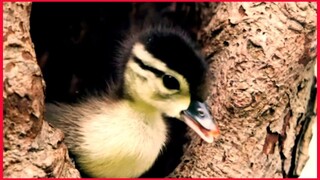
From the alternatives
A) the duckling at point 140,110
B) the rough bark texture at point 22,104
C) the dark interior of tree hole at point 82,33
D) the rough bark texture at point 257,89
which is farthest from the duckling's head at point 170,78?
the dark interior of tree hole at point 82,33

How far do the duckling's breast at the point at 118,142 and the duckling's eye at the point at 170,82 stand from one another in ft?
0.45

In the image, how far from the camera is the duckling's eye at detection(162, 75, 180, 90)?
1797mm

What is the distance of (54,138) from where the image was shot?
5.57 feet

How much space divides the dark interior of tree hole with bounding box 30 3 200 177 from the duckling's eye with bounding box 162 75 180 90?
1.72 ft

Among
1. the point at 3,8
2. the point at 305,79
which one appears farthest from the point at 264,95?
the point at 3,8

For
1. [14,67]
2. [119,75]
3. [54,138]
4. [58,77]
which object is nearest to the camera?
[14,67]

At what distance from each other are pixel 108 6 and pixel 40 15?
249mm

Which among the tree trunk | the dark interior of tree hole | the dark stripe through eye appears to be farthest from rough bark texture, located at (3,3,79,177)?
the dark interior of tree hole

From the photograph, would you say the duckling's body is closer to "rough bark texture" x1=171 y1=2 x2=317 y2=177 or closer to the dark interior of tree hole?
"rough bark texture" x1=171 y1=2 x2=317 y2=177

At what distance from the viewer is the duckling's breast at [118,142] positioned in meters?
1.86

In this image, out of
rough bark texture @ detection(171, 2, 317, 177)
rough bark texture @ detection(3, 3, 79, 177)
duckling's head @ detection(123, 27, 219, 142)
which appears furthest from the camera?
rough bark texture @ detection(171, 2, 317, 177)

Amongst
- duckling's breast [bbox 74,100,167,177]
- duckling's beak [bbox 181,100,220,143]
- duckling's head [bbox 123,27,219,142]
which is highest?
duckling's head [bbox 123,27,219,142]

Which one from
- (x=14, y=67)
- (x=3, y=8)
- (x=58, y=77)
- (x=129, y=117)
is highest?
(x=3, y=8)

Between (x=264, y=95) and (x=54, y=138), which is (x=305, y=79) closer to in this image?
(x=264, y=95)
